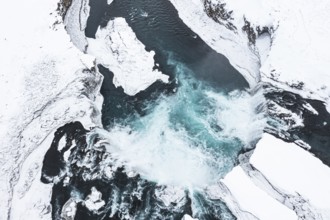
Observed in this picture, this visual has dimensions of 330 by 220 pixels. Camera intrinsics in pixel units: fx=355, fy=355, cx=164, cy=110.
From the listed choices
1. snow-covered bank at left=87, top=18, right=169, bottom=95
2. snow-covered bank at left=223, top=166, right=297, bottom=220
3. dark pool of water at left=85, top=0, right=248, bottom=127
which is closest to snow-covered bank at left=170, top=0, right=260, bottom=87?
dark pool of water at left=85, top=0, right=248, bottom=127

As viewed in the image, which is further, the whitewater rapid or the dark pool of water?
the dark pool of water

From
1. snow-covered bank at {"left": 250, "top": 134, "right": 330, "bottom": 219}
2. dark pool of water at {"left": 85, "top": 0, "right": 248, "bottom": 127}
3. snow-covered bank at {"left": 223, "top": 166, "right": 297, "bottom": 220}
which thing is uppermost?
dark pool of water at {"left": 85, "top": 0, "right": 248, "bottom": 127}

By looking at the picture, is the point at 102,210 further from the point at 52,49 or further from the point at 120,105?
the point at 52,49

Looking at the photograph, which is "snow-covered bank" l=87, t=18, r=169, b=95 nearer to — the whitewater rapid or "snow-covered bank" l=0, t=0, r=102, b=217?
"snow-covered bank" l=0, t=0, r=102, b=217

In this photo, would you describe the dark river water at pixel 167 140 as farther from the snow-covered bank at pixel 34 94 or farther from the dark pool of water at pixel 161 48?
the snow-covered bank at pixel 34 94

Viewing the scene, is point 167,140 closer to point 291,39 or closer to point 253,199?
point 253,199

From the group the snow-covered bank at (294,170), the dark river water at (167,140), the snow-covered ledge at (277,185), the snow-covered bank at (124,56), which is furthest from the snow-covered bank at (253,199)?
the snow-covered bank at (124,56)
